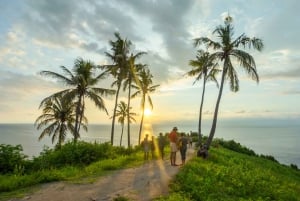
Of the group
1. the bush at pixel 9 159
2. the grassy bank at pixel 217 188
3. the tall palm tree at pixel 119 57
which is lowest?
the grassy bank at pixel 217 188

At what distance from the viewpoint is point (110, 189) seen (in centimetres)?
1344

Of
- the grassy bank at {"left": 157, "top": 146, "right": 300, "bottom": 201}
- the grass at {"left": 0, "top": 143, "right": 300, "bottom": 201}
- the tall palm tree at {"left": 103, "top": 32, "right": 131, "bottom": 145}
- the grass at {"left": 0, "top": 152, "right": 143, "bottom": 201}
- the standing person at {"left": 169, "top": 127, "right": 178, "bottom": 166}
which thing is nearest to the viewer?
the grassy bank at {"left": 157, "top": 146, "right": 300, "bottom": 201}

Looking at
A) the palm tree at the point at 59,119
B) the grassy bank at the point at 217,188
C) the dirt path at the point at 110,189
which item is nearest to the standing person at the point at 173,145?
the grassy bank at the point at 217,188

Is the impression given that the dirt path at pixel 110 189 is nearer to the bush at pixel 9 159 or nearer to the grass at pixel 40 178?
the grass at pixel 40 178

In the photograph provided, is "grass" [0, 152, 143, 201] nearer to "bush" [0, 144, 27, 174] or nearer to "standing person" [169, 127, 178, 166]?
"bush" [0, 144, 27, 174]

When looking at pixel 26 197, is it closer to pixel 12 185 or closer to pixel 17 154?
pixel 12 185

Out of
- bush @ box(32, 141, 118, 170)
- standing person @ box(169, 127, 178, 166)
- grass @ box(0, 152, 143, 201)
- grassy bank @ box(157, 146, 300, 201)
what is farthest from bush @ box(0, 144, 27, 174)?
grassy bank @ box(157, 146, 300, 201)

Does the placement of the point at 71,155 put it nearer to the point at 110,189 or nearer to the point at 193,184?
the point at 110,189

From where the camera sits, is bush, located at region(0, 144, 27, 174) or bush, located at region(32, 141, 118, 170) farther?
bush, located at region(32, 141, 118, 170)

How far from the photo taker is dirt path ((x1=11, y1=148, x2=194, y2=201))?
12180mm

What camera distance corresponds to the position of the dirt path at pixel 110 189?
12180mm

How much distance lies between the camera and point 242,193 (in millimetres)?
15742

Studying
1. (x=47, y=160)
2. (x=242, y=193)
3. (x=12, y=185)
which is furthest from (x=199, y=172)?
(x=47, y=160)

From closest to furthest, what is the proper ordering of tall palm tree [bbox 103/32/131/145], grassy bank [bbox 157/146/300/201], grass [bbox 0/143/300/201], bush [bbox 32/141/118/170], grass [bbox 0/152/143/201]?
1. grassy bank [bbox 157/146/300/201]
2. grass [bbox 0/143/300/201]
3. grass [bbox 0/152/143/201]
4. bush [bbox 32/141/118/170]
5. tall palm tree [bbox 103/32/131/145]
